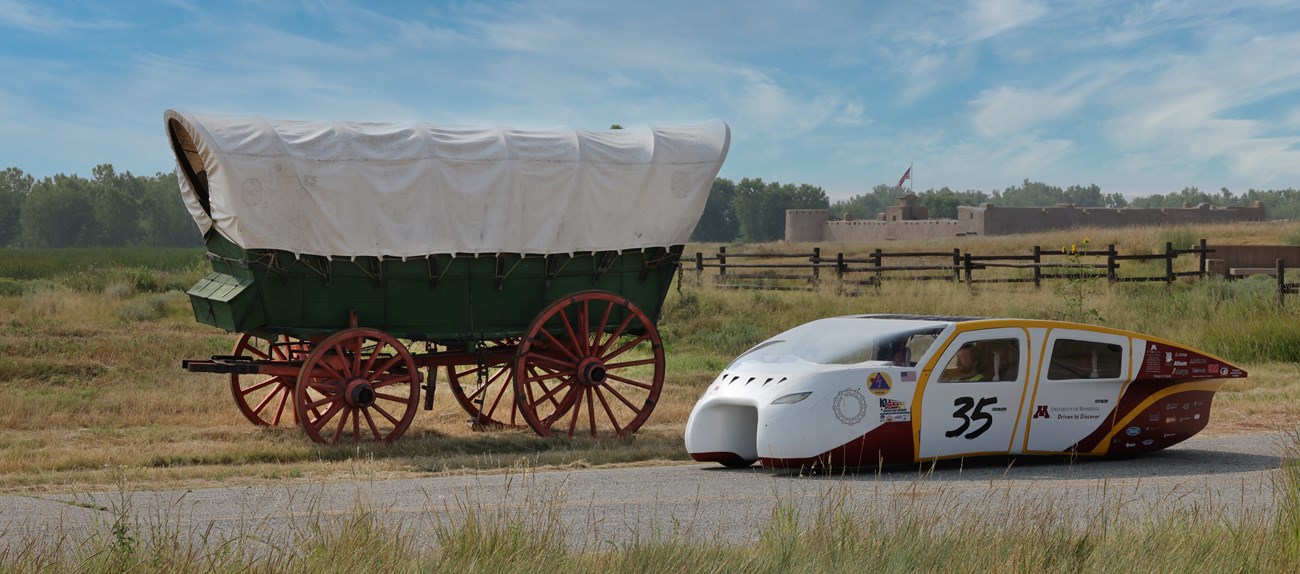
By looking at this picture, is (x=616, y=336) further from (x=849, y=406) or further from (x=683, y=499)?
(x=683, y=499)

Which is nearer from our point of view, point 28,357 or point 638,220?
point 638,220

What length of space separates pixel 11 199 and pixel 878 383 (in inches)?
5158

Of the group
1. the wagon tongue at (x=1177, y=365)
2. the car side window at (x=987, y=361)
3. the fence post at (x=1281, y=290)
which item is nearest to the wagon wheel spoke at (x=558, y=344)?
the car side window at (x=987, y=361)

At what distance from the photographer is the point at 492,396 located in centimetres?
1678

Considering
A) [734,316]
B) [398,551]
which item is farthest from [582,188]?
[734,316]

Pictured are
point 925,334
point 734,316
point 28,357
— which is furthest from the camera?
point 734,316

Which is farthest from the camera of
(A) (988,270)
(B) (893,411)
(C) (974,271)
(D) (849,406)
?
(C) (974,271)

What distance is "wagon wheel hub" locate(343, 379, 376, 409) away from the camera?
41.2 ft

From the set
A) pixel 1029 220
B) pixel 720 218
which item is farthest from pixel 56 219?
pixel 1029 220

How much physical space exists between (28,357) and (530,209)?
8.80m

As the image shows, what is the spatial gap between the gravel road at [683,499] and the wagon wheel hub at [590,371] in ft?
8.80

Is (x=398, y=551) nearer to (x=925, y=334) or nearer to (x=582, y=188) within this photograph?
(x=925, y=334)

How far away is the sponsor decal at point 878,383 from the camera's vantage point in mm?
9953

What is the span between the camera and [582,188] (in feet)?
45.1
